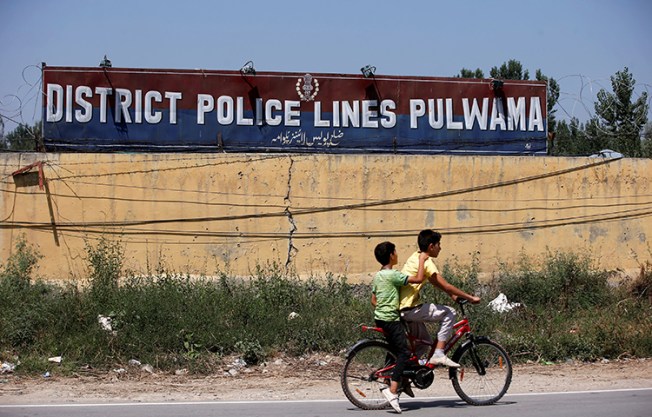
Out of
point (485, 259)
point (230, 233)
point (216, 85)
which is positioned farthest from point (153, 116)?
point (485, 259)

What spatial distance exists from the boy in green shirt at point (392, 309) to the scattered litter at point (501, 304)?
5171 mm

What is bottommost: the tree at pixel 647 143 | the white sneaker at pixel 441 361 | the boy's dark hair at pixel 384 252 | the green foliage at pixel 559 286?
the white sneaker at pixel 441 361

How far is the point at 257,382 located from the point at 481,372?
316 cm

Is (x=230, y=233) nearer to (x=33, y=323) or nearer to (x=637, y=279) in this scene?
(x=33, y=323)

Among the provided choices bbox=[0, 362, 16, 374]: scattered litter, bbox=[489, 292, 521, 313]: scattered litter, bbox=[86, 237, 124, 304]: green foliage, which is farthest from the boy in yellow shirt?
bbox=[86, 237, 124, 304]: green foliage

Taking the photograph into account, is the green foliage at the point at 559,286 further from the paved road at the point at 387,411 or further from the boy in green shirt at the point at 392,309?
the boy in green shirt at the point at 392,309

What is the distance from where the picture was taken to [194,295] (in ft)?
40.5

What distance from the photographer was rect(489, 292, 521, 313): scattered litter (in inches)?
508

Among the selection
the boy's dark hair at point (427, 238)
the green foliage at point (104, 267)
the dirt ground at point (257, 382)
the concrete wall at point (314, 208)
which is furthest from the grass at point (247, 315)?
the boy's dark hair at point (427, 238)

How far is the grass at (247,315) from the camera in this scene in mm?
11094

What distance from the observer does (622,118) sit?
17062 mm

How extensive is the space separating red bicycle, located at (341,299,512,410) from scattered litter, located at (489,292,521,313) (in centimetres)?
450

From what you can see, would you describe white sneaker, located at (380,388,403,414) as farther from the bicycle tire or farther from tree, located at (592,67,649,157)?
tree, located at (592,67,649,157)

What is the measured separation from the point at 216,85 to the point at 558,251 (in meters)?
6.94
